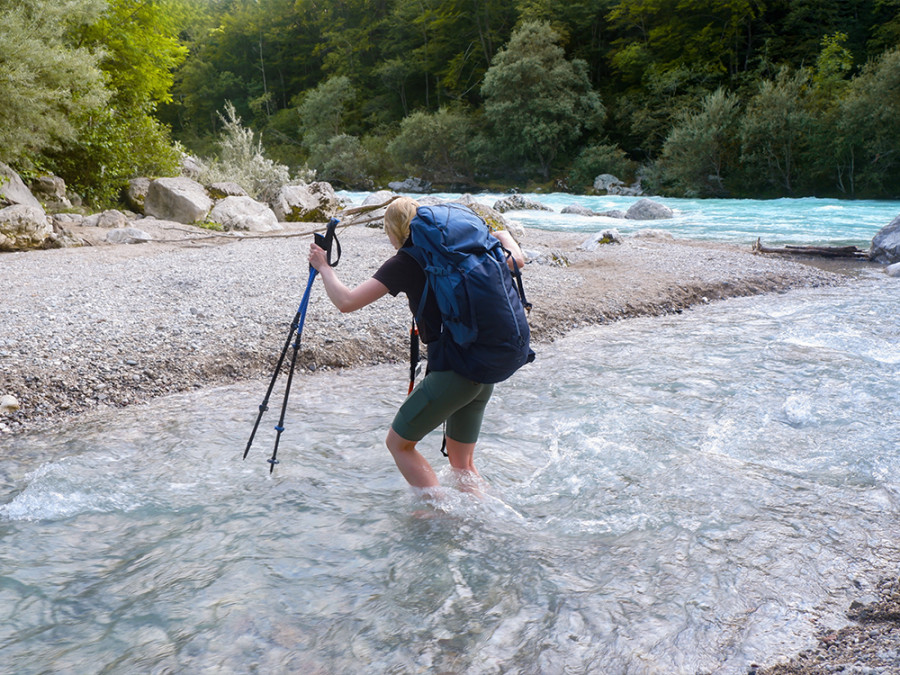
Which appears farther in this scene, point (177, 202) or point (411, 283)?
point (177, 202)

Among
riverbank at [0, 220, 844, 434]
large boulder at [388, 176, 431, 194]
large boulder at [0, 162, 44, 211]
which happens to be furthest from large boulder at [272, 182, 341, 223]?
large boulder at [388, 176, 431, 194]

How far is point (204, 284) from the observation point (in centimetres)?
874

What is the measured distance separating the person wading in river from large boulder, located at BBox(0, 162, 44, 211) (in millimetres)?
12656

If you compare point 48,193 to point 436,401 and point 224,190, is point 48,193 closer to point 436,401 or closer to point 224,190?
point 224,190

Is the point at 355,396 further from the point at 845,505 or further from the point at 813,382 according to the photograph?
the point at 813,382

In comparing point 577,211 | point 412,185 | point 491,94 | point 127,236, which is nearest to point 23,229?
point 127,236

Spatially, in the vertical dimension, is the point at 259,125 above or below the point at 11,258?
above

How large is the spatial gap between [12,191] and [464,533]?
13799 mm

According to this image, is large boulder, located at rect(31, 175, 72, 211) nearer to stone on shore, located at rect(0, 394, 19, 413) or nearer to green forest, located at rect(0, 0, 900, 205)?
green forest, located at rect(0, 0, 900, 205)

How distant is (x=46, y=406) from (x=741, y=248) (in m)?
14.0

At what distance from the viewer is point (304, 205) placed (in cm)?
1762

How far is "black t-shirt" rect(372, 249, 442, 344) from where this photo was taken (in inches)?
117

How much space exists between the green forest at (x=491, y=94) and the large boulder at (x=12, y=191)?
0.54 meters

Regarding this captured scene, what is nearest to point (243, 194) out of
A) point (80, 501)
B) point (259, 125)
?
point (80, 501)
